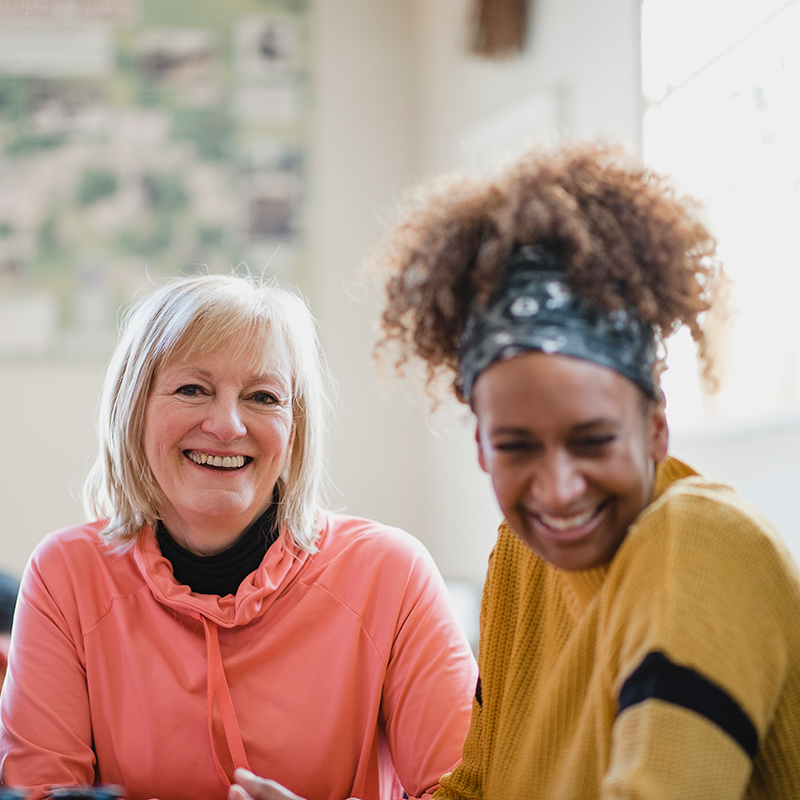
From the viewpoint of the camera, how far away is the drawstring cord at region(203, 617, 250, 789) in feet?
4.38

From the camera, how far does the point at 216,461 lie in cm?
150

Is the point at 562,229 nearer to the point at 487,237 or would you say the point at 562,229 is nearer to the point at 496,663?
the point at 487,237

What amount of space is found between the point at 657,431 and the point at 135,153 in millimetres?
3437

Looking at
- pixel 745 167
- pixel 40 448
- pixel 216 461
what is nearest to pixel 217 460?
pixel 216 461

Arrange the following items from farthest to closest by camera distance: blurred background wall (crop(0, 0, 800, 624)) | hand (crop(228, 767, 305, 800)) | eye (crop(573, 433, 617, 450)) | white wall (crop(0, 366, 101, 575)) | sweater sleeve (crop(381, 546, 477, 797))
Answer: white wall (crop(0, 366, 101, 575)) → blurred background wall (crop(0, 0, 800, 624)) → sweater sleeve (crop(381, 546, 477, 797)) → hand (crop(228, 767, 305, 800)) → eye (crop(573, 433, 617, 450))

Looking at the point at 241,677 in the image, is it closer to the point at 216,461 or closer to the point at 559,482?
the point at 216,461

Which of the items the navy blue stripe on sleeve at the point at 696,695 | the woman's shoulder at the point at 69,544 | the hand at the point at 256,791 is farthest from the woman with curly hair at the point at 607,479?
the woman's shoulder at the point at 69,544

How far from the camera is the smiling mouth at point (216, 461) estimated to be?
1.50 metres

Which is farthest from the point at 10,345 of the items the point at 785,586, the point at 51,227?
the point at 785,586

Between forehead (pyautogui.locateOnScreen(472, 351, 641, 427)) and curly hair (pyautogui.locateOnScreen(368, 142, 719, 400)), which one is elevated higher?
curly hair (pyautogui.locateOnScreen(368, 142, 719, 400))

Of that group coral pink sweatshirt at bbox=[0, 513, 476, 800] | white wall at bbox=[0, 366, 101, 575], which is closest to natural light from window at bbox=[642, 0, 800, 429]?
coral pink sweatshirt at bbox=[0, 513, 476, 800]

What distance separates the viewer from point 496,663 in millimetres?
1056

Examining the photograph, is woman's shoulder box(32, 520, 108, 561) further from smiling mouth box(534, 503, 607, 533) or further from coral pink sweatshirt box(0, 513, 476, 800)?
smiling mouth box(534, 503, 607, 533)

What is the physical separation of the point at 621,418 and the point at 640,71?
208 centimetres
